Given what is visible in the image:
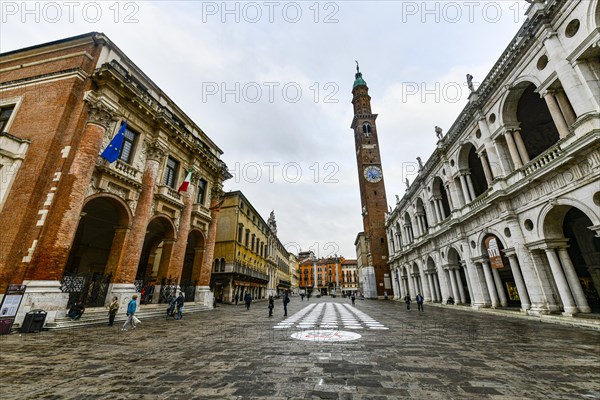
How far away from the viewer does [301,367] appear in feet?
16.4

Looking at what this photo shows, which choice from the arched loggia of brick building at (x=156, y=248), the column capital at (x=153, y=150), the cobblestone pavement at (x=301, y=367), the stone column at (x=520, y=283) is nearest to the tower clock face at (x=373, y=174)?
the stone column at (x=520, y=283)

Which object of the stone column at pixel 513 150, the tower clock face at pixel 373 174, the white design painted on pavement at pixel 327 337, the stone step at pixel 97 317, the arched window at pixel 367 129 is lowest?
the white design painted on pavement at pixel 327 337

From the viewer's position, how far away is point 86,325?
1059 cm

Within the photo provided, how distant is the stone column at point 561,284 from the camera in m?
11.0

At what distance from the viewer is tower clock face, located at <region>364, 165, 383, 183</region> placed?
47406 millimetres

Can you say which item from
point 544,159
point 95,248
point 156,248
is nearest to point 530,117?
point 544,159

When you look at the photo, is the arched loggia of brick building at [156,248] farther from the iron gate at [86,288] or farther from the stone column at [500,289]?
the stone column at [500,289]

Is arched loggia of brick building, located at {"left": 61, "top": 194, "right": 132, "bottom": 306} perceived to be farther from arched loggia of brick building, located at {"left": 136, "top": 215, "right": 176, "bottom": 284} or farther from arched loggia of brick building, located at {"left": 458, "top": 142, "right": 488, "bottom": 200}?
arched loggia of brick building, located at {"left": 458, "top": 142, "right": 488, "bottom": 200}

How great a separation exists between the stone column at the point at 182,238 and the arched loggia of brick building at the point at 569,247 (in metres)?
21.1

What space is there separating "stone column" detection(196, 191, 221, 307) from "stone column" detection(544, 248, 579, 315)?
21.8m

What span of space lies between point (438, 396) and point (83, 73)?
62.0ft

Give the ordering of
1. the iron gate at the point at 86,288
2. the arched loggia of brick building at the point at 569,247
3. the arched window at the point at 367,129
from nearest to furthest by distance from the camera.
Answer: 1. the arched loggia of brick building at the point at 569,247
2. the iron gate at the point at 86,288
3. the arched window at the point at 367,129

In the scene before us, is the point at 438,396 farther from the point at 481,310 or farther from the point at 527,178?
the point at 481,310

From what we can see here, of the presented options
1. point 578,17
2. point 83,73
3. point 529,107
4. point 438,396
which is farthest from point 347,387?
point 529,107
